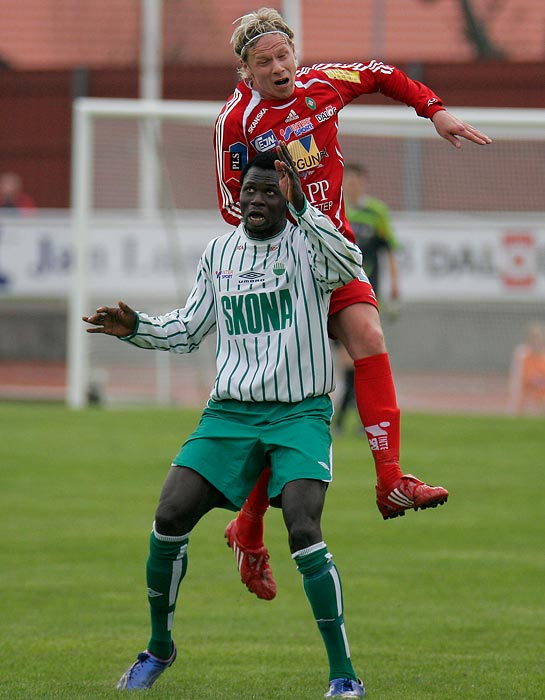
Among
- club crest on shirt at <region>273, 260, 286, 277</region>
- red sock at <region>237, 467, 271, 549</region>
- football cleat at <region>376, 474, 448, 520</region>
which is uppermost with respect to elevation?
club crest on shirt at <region>273, 260, 286, 277</region>

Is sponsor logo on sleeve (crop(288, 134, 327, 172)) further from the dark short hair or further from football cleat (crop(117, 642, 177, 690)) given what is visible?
football cleat (crop(117, 642, 177, 690))

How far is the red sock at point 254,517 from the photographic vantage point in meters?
6.03

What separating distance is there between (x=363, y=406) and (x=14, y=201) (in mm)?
15771

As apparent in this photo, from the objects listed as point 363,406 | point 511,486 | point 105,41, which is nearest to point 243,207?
point 363,406

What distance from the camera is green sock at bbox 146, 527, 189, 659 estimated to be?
5.43 metres

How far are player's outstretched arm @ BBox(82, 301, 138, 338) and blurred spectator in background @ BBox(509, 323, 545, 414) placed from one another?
11954mm

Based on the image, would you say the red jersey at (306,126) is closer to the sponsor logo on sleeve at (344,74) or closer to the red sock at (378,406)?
the sponsor logo on sleeve at (344,74)

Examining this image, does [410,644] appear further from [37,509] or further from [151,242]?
[151,242]

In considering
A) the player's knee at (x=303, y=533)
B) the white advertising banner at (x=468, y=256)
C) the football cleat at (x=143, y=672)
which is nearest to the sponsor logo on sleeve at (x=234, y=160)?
the player's knee at (x=303, y=533)

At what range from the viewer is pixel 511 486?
10.9m

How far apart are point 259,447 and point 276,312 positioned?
0.53 meters

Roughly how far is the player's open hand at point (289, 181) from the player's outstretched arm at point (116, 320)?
0.84m

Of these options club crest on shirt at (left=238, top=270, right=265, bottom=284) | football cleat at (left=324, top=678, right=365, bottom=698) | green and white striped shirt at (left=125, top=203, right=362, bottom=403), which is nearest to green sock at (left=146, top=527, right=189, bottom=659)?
green and white striped shirt at (left=125, top=203, right=362, bottom=403)

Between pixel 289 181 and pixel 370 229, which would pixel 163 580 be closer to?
pixel 289 181
